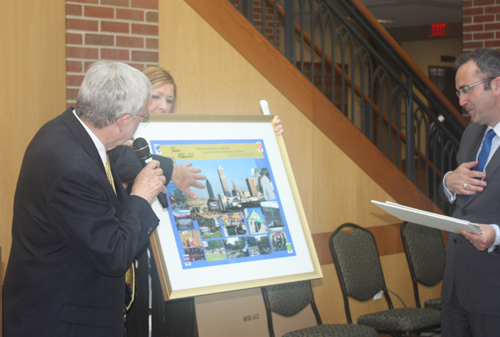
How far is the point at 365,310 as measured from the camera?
12.5 ft

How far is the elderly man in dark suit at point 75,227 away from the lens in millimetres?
1414

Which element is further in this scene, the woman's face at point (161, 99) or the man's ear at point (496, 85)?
the woman's face at point (161, 99)

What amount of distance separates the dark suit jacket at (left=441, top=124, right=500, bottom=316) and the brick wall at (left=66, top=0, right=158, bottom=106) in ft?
6.76

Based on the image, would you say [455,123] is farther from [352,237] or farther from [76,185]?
[76,185]

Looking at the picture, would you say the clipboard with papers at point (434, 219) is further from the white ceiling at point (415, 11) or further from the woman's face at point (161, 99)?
the white ceiling at point (415, 11)

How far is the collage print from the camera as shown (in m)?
2.10

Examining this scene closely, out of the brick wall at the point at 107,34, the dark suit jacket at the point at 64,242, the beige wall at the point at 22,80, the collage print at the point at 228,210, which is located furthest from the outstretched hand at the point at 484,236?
the beige wall at the point at 22,80

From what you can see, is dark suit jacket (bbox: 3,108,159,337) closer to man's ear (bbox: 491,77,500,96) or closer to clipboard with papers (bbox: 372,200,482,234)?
clipboard with papers (bbox: 372,200,482,234)

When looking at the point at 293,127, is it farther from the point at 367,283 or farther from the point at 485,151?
the point at 485,151

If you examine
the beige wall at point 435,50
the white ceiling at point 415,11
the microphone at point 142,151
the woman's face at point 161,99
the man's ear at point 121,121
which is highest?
the white ceiling at point 415,11

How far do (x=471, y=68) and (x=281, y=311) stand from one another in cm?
184

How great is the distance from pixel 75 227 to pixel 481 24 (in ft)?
17.7

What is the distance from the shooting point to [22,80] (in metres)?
2.32

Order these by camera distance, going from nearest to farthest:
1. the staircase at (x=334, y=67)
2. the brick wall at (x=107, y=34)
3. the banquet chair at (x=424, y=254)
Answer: the brick wall at (x=107, y=34) < the staircase at (x=334, y=67) < the banquet chair at (x=424, y=254)
